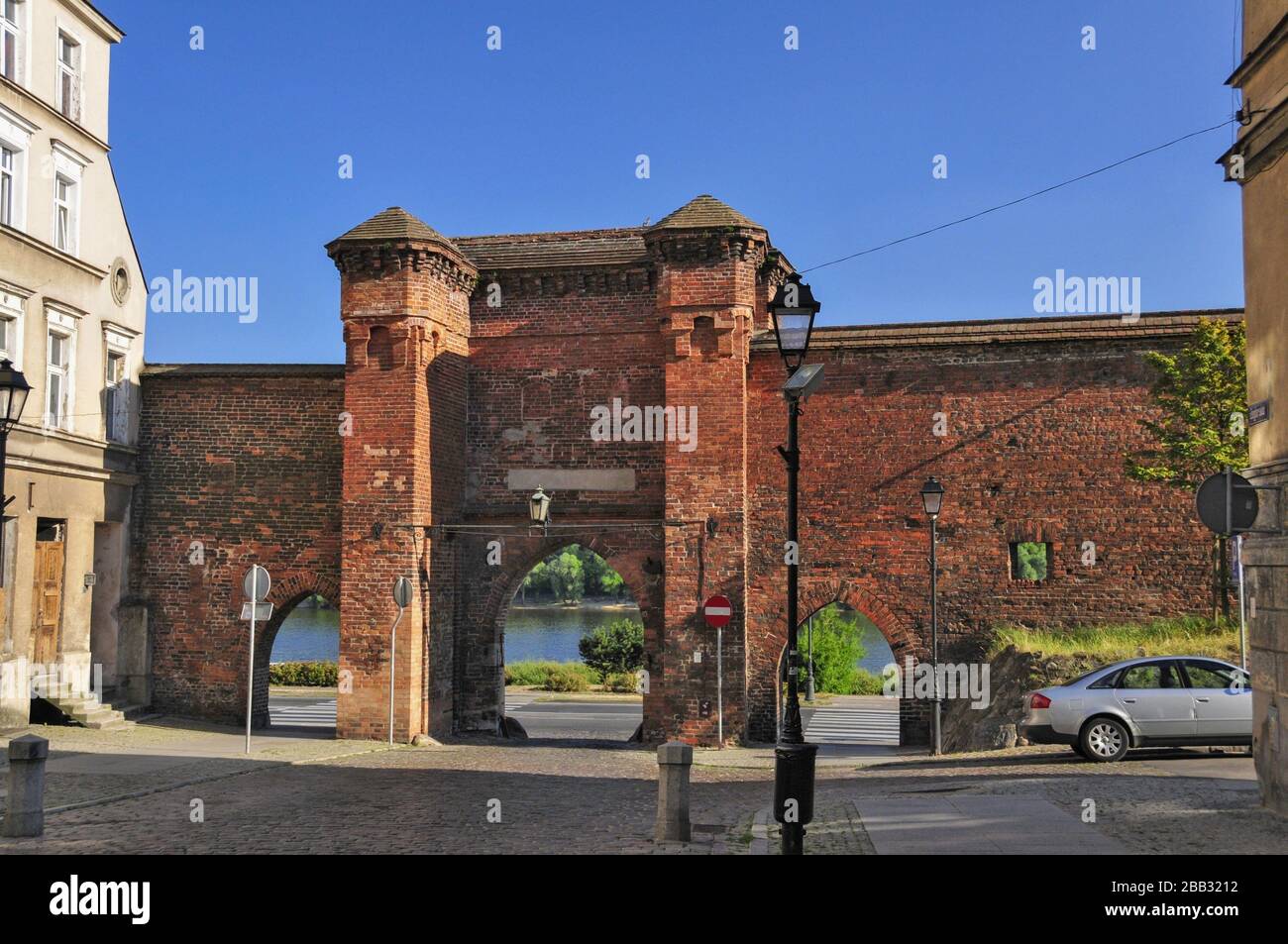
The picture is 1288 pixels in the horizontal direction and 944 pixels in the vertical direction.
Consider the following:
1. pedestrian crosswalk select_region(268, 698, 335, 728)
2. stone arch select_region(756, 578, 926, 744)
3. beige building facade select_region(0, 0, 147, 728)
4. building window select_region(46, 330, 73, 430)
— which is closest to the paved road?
pedestrian crosswalk select_region(268, 698, 335, 728)

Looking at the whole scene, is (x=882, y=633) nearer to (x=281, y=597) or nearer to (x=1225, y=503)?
(x=1225, y=503)

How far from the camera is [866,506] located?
20.1m

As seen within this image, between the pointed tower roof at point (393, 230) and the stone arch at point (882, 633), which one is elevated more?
the pointed tower roof at point (393, 230)

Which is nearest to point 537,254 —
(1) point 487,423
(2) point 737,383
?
(1) point 487,423

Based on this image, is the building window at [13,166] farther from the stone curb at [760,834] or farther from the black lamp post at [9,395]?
the stone curb at [760,834]

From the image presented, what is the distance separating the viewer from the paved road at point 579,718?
26625 mm

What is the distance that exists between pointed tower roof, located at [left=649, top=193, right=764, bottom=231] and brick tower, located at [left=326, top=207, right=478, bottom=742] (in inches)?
160

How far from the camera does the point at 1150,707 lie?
1459 centimetres

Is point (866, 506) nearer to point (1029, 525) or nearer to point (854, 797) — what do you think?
point (1029, 525)

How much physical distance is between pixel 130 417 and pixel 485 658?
822cm

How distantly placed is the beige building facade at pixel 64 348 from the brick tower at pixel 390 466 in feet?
15.1

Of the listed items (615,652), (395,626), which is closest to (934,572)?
(395,626)

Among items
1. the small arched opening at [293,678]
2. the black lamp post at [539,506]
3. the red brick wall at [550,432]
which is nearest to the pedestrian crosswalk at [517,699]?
the small arched opening at [293,678]

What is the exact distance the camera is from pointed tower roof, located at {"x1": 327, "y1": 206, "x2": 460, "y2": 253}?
65.9ft
